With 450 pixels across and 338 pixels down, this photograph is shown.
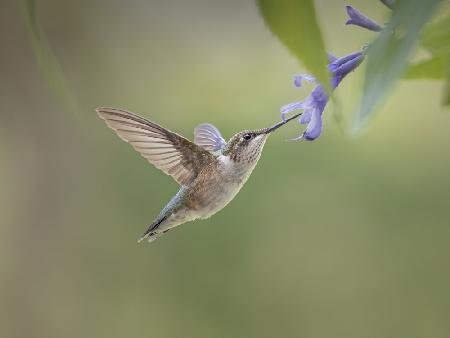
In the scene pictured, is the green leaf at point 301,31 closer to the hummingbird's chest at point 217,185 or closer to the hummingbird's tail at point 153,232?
the hummingbird's chest at point 217,185

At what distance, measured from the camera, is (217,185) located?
1.76ft

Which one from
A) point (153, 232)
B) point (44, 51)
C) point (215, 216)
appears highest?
point (44, 51)

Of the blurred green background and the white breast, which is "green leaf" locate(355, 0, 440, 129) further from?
the blurred green background

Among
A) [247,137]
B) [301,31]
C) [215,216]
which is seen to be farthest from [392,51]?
[215,216]

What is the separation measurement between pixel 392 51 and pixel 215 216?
2.35 meters

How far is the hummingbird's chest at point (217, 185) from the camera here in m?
0.51

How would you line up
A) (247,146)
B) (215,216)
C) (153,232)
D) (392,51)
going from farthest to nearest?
(215,216), (153,232), (247,146), (392,51)

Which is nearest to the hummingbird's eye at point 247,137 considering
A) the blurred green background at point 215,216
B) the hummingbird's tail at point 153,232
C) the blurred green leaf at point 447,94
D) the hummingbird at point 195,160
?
the hummingbird at point 195,160

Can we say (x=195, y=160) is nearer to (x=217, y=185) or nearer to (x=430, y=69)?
(x=217, y=185)

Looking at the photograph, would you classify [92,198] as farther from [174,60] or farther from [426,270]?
[426,270]

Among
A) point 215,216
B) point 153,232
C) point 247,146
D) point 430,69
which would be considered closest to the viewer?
point 430,69

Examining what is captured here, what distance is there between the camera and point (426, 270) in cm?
260

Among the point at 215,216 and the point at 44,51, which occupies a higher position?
the point at 44,51

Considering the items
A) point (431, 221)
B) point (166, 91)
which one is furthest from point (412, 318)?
point (166, 91)
